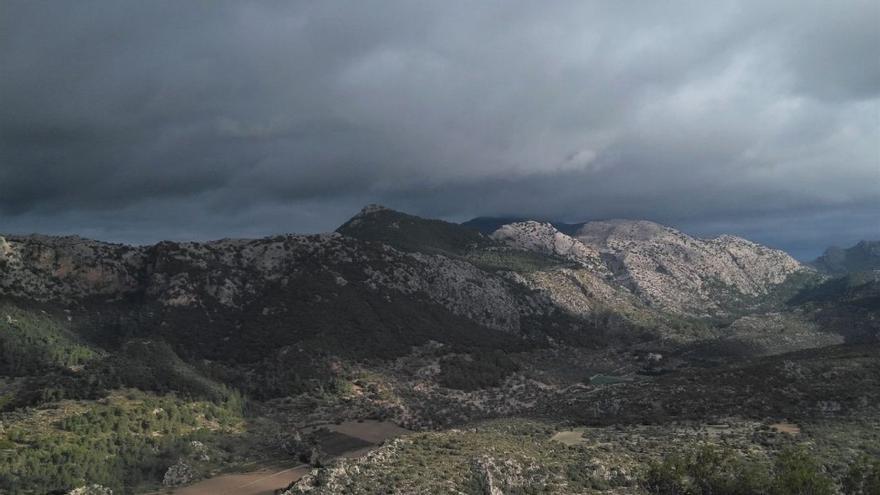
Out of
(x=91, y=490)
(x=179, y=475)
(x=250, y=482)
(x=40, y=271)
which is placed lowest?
(x=250, y=482)

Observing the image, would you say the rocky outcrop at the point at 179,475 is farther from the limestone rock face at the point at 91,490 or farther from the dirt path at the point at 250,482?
the limestone rock face at the point at 91,490

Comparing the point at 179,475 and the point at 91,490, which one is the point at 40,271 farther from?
the point at 91,490

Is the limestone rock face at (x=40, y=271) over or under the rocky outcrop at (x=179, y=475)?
over

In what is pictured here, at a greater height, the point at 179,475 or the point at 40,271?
the point at 40,271

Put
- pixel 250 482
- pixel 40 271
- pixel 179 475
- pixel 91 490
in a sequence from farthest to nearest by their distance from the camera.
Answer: pixel 40 271 < pixel 179 475 < pixel 250 482 < pixel 91 490

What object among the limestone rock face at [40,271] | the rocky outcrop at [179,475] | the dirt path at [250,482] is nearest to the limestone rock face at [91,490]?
the dirt path at [250,482]

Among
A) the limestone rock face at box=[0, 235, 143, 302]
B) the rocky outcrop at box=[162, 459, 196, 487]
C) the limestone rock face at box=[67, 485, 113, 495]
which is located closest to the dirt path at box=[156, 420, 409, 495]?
the rocky outcrop at box=[162, 459, 196, 487]

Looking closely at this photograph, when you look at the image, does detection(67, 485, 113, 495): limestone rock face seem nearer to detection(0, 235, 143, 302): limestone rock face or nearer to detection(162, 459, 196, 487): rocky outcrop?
detection(162, 459, 196, 487): rocky outcrop

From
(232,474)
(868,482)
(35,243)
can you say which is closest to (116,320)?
(35,243)

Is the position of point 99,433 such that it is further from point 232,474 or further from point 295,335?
point 295,335

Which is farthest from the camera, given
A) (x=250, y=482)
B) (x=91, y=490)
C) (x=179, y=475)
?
(x=179, y=475)

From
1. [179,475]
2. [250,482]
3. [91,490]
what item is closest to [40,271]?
[179,475]

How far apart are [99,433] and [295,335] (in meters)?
92.7

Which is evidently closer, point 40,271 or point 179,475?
point 179,475
